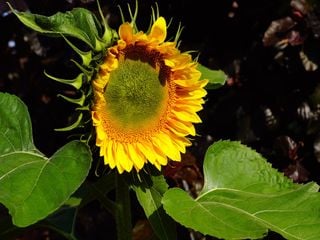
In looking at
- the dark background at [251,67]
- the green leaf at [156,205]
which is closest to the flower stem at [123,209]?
the green leaf at [156,205]

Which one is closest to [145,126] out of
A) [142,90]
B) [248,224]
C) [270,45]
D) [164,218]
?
[142,90]

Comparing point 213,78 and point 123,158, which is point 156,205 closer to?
point 123,158

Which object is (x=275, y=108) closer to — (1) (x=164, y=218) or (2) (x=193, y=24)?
(2) (x=193, y=24)

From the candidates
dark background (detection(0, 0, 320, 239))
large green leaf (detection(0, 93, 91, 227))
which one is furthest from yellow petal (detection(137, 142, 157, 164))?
dark background (detection(0, 0, 320, 239))

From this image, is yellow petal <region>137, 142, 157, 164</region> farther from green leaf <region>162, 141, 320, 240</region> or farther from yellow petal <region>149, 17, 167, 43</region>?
yellow petal <region>149, 17, 167, 43</region>

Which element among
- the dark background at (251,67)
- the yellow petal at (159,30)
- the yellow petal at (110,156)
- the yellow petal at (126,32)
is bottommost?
the dark background at (251,67)

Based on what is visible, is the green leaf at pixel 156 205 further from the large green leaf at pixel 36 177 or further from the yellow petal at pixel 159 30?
the yellow petal at pixel 159 30
